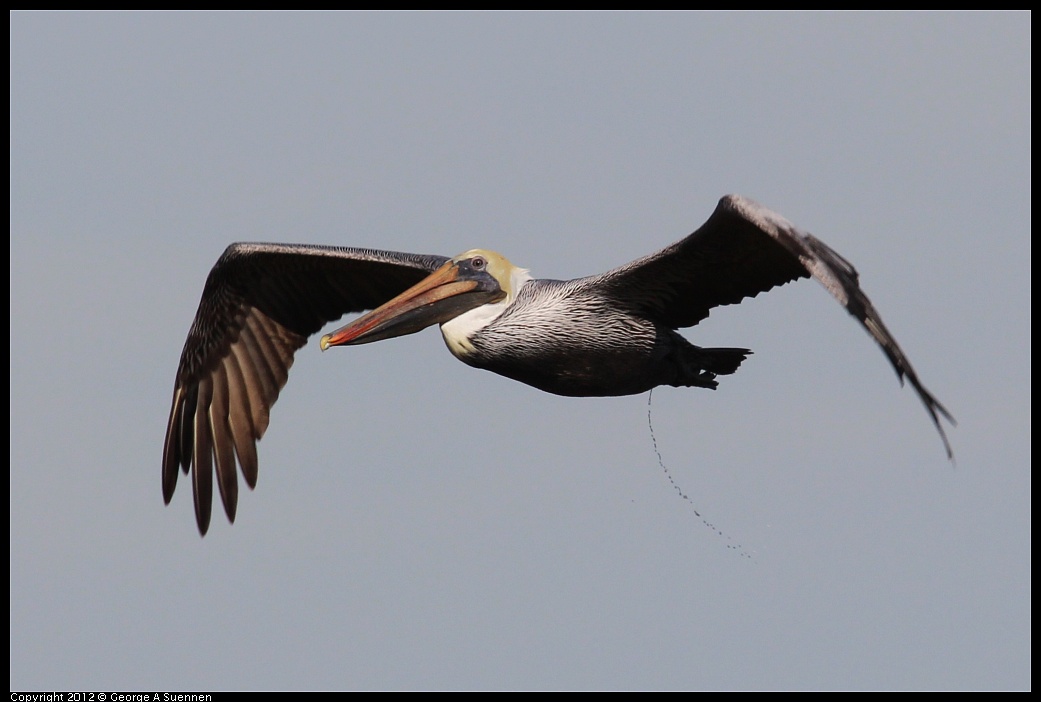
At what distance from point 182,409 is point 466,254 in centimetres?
280

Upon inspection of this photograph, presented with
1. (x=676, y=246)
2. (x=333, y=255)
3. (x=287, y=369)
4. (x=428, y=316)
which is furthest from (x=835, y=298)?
(x=287, y=369)

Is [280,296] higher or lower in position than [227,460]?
higher

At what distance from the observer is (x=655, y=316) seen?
37.9ft

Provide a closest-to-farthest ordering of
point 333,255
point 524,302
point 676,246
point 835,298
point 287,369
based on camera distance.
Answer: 1. point 835,298
2. point 676,246
3. point 524,302
4. point 333,255
5. point 287,369

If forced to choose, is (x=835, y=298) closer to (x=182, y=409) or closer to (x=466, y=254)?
(x=466, y=254)

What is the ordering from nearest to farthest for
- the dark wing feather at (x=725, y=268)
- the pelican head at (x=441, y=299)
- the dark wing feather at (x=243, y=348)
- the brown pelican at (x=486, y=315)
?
the dark wing feather at (x=725, y=268) < the brown pelican at (x=486, y=315) < the pelican head at (x=441, y=299) < the dark wing feather at (x=243, y=348)

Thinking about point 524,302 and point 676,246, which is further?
point 524,302

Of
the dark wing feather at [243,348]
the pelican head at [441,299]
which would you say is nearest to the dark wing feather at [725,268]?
the pelican head at [441,299]

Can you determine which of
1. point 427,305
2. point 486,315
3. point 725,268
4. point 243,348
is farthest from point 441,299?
point 243,348

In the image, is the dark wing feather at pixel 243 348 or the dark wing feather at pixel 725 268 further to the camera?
the dark wing feather at pixel 243 348

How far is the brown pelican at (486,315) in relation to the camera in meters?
10.8

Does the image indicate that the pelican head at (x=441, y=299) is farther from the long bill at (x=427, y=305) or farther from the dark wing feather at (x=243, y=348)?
Answer: the dark wing feather at (x=243, y=348)

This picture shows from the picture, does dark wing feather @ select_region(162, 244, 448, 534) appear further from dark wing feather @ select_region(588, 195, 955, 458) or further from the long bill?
dark wing feather @ select_region(588, 195, 955, 458)

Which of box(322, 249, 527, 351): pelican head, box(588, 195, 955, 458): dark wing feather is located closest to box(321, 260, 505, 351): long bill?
box(322, 249, 527, 351): pelican head
